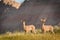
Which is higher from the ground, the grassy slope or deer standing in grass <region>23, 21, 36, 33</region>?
deer standing in grass <region>23, 21, 36, 33</region>

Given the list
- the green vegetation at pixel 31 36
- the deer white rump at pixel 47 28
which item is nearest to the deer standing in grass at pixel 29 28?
the green vegetation at pixel 31 36

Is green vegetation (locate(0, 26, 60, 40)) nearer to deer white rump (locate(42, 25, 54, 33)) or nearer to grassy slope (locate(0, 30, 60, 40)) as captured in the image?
grassy slope (locate(0, 30, 60, 40))

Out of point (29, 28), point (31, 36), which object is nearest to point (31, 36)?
point (31, 36)

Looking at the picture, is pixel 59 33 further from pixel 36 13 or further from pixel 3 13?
pixel 3 13

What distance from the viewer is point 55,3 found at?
5871 millimetres

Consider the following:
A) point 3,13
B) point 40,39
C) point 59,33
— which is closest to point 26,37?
point 40,39

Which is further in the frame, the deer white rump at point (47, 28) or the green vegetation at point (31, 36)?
the deer white rump at point (47, 28)

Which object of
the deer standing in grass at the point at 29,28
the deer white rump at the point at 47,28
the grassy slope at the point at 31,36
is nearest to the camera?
the grassy slope at the point at 31,36

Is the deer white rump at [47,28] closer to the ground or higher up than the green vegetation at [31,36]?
higher up

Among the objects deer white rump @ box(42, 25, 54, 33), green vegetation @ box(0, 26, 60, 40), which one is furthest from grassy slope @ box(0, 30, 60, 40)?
deer white rump @ box(42, 25, 54, 33)

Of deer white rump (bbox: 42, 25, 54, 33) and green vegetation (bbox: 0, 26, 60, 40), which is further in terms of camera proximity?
deer white rump (bbox: 42, 25, 54, 33)

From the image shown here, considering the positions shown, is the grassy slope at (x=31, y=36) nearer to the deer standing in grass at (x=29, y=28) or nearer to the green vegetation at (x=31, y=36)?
the green vegetation at (x=31, y=36)

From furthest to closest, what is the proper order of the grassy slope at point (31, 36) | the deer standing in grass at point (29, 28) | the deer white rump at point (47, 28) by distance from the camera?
the deer standing in grass at point (29, 28)
the deer white rump at point (47, 28)
the grassy slope at point (31, 36)

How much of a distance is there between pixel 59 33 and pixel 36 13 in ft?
2.48
